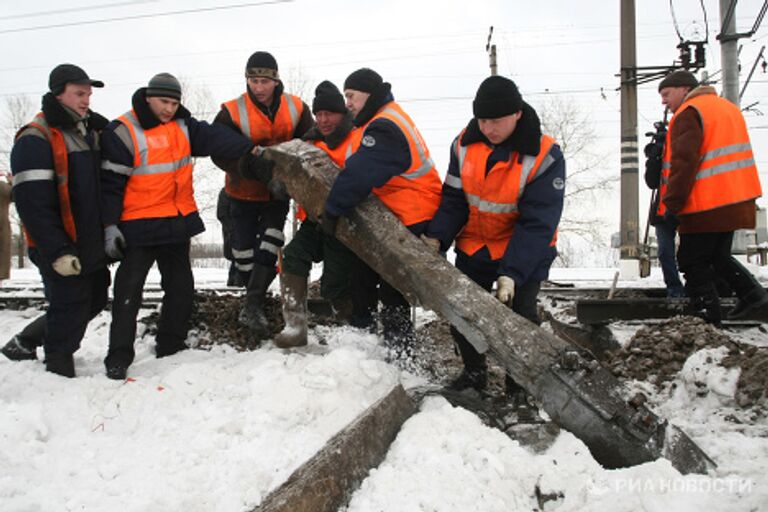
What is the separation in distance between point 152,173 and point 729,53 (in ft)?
30.0

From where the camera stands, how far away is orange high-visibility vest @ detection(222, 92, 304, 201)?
4.46m

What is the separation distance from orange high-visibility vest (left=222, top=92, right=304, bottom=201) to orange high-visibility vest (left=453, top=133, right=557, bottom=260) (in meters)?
1.54

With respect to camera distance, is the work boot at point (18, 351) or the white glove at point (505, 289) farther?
the work boot at point (18, 351)

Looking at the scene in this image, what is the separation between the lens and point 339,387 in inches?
122

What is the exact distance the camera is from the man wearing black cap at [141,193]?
3.80 metres

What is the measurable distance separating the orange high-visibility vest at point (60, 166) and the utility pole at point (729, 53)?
9.03 meters

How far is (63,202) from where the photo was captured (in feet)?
12.0

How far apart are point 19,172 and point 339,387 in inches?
95.2

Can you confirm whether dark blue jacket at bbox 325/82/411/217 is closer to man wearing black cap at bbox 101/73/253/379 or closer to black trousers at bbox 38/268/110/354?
man wearing black cap at bbox 101/73/253/379

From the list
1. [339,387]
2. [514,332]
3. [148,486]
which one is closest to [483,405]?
[514,332]

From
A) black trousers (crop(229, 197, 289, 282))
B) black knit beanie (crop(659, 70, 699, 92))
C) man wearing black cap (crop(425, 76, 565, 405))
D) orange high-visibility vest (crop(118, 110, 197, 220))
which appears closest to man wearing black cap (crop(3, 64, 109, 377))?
orange high-visibility vest (crop(118, 110, 197, 220))

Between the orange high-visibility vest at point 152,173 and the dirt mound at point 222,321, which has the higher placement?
the orange high-visibility vest at point 152,173

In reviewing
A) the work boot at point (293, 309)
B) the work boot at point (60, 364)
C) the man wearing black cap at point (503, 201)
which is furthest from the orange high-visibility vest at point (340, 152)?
the work boot at point (60, 364)

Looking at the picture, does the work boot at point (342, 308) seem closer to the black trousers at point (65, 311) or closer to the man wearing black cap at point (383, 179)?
the man wearing black cap at point (383, 179)
